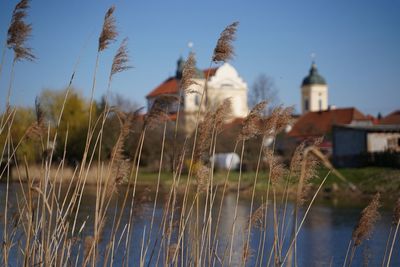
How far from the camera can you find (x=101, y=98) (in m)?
53.0

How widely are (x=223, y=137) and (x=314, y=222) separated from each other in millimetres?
29920

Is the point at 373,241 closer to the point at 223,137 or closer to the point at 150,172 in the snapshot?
the point at 150,172

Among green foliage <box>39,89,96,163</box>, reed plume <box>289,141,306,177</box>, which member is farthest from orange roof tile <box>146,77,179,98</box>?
reed plume <box>289,141,306,177</box>

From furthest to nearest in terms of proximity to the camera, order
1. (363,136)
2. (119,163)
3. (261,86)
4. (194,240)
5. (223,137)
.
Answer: (261,86), (223,137), (363,136), (194,240), (119,163)

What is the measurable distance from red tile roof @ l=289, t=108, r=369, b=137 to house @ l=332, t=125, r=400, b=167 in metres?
33.3

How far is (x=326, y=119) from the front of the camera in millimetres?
76250

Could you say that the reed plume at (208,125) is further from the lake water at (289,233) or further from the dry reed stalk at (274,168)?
the lake water at (289,233)

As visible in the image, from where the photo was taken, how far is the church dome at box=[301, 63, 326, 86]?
12181 centimetres

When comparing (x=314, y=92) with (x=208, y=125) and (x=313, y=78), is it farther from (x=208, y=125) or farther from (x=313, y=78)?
(x=208, y=125)

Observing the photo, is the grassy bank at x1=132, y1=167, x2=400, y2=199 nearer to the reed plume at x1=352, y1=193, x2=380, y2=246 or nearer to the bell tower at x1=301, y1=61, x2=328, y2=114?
the reed plume at x1=352, y1=193, x2=380, y2=246

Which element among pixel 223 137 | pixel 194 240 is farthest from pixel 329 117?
pixel 194 240

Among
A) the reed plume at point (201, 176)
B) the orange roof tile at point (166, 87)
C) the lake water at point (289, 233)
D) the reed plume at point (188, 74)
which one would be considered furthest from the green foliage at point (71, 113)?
the orange roof tile at point (166, 87)

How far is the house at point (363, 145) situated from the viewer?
34406 millimetres

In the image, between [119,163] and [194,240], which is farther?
[194,240]
